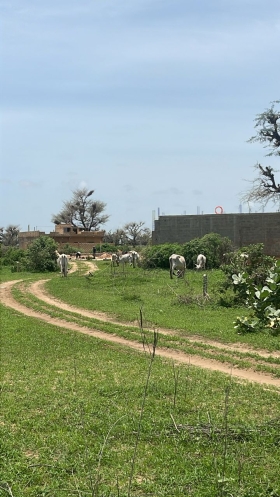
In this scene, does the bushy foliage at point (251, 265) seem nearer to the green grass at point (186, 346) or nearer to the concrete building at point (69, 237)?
the green grass at point (186, 346)

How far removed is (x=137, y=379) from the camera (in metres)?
7.40

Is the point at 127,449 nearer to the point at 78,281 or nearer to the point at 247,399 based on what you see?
the point at 247,399

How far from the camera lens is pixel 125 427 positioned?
17.5ft

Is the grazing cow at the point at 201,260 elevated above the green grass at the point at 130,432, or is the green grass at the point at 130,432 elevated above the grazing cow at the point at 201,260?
the grazing cow at the point at 201,260

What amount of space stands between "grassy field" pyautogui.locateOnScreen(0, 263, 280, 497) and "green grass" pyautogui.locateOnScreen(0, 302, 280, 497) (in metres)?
0.01

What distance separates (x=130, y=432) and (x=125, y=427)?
0.11 metres

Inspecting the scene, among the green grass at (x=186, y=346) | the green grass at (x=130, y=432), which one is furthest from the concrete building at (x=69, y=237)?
the green grass at (x=130, y=432)

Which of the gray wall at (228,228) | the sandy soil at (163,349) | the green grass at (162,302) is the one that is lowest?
the sandy soil at (163,349)

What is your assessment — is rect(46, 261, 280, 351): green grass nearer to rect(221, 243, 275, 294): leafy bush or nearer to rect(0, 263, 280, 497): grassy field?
rect(221, 243, 275, 294): leafy bush

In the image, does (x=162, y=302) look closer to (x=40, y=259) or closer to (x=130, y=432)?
(x=130, y=432)

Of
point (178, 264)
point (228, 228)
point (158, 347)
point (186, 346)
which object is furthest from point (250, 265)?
point (228, 228)

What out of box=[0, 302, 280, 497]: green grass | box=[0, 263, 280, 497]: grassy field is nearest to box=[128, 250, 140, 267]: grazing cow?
box=[0, 263, 280, 497]: grassy field

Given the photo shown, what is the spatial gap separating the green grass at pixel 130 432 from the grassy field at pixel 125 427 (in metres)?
0.01

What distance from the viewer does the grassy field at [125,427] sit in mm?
4129
